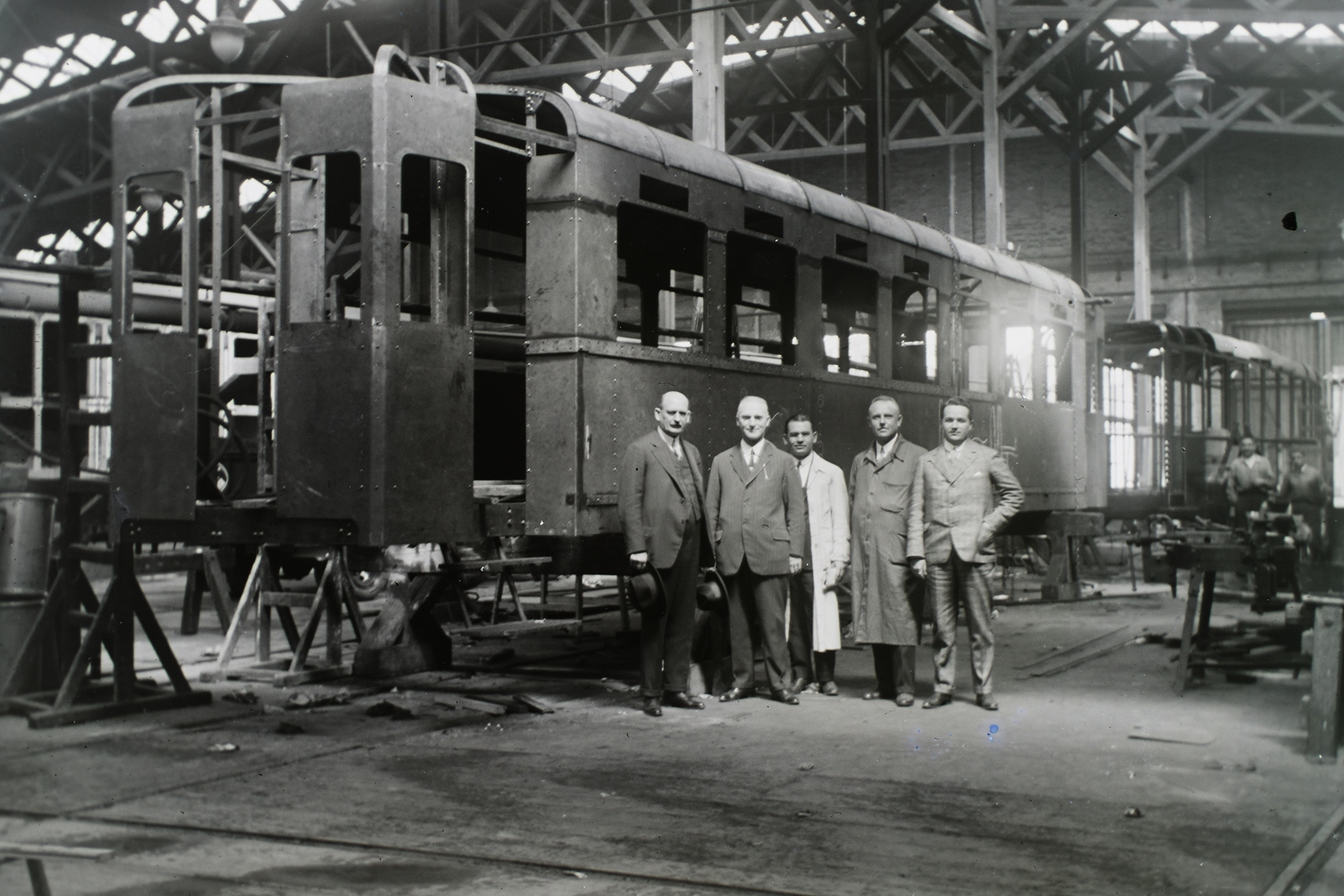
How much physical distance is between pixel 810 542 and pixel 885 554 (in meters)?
0.58

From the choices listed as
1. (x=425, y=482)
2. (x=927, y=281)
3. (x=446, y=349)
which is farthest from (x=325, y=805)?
(x=927, y=281)

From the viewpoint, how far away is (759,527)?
319 inches

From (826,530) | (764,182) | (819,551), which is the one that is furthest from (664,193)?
(819,551)

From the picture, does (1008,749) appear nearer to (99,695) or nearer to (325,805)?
(325,805)

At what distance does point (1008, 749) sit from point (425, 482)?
3.46 m

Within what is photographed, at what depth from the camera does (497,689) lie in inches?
346

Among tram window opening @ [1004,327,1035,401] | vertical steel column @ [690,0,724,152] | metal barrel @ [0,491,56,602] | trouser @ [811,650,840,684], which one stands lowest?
trouser @ [811,650,840,684]

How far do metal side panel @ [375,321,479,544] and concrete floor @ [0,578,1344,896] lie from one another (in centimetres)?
120

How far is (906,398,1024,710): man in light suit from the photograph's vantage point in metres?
7.83

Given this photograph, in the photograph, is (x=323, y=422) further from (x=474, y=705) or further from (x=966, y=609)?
(x=966, y=609)

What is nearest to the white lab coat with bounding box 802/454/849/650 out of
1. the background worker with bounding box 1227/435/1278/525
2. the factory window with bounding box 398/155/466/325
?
the factory window with bounding box 398/155/466/325

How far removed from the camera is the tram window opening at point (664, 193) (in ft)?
28.0

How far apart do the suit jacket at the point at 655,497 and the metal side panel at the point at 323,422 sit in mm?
1560

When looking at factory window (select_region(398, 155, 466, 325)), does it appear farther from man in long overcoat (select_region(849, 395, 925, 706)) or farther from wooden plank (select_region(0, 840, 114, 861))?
wooden plank (select_region(0, 840, 114, 861))
